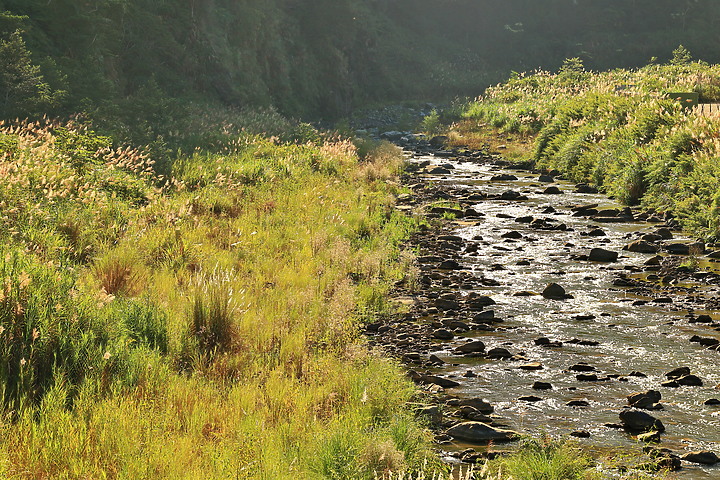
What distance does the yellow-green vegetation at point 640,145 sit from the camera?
46.8ft

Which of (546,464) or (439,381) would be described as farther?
(439,381)

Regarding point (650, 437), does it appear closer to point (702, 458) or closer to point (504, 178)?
point (702, 458)

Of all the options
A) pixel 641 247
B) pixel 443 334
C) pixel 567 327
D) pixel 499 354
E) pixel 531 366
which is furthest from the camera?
pixel 641 247

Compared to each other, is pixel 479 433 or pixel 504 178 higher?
pixel 504 178

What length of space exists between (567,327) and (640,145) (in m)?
12.1

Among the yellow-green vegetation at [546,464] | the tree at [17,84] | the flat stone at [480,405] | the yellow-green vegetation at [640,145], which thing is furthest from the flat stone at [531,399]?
the tree at [17,84]

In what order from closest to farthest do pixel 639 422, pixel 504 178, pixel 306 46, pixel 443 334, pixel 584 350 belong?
pixel 639 422 → pixel 584 350 → pixel 443 334 → pixel 504 178 → pixel 306 46

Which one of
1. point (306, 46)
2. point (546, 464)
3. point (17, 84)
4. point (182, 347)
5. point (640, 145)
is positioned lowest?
point (546, 464)

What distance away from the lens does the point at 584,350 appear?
7.80 meters

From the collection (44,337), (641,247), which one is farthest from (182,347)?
(641,247)

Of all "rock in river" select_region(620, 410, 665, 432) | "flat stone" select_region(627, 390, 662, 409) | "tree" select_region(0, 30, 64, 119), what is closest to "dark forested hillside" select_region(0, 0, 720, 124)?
"tree" select_region(0, 30, 64, 119)

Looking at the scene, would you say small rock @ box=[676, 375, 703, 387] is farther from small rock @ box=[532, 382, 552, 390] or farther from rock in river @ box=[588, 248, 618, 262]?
rock in river @ box=[588, 248, 618, 262]

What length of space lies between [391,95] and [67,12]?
41.2m

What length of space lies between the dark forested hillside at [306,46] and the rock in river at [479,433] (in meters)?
15.8
